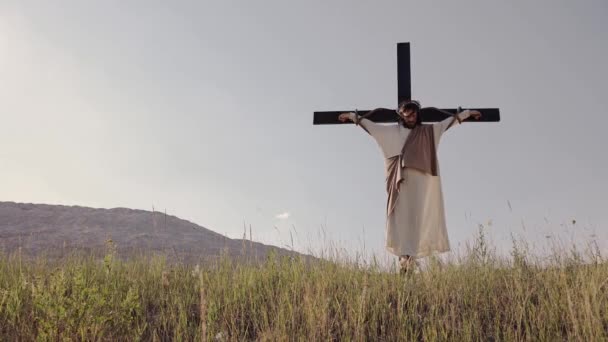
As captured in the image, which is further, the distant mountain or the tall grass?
the distant mountain

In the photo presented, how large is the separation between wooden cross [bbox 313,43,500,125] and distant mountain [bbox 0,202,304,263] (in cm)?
544

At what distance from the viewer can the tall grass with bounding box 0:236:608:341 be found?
4598mm

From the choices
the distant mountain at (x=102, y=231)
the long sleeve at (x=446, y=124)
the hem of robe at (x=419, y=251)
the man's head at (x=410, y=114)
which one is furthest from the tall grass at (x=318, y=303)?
the distant mountain at (x=102, y=231)

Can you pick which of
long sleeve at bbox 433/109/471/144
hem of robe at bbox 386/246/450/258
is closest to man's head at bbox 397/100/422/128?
long sleeve at bbox 433/109/471/144

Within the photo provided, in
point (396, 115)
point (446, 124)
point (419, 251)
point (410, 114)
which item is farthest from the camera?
point (396, 115)

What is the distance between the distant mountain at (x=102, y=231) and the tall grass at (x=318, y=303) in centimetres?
624

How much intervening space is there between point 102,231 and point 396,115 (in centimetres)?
1019

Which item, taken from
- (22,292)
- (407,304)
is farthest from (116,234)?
(407,304)

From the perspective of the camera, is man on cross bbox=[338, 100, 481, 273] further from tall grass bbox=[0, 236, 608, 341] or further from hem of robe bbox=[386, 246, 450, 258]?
tall grass bbox=[0, 236, 608, 341]

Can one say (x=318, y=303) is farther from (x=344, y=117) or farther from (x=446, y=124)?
(x=446, y=124)

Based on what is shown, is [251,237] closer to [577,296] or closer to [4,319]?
[4,319]

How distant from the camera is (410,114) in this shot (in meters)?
7.43

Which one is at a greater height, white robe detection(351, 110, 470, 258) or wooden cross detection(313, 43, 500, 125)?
wooden cross detection(313, 43, 500, 125)

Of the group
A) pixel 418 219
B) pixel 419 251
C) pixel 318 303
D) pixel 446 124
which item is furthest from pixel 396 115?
pixel 318 303
